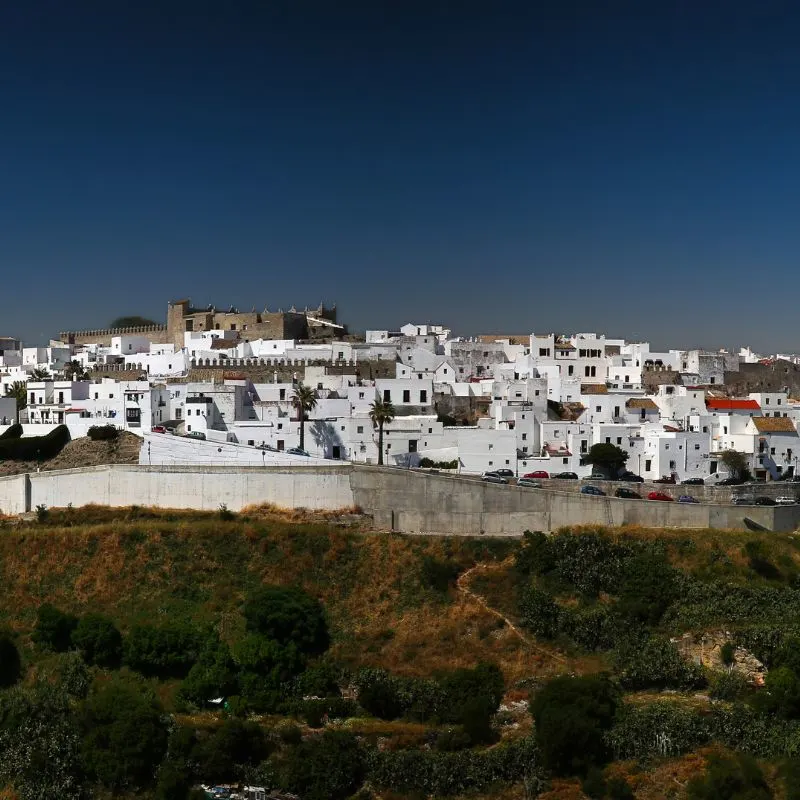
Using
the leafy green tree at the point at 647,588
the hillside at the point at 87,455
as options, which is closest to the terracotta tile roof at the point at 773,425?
the leafy green tree at the point at 647,588

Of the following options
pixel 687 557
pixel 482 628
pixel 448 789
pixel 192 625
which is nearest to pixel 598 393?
pixel 687 557

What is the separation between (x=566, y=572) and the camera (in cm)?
2667

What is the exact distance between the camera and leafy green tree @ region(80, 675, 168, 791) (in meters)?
20.1

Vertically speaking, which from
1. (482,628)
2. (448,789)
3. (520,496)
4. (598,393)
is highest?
(598,393)

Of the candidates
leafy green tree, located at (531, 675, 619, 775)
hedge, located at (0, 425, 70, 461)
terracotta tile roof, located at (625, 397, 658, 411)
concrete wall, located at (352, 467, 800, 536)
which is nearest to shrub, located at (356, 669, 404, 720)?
leafy green tree, located at (531, 675, 619, 775)

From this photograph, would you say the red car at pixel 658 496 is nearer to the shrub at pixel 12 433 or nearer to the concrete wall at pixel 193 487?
the concrete wall at pixel 193 487

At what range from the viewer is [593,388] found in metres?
42.9

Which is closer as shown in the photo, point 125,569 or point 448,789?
point 448,789

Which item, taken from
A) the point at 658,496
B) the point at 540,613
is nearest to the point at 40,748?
the point at 540,613

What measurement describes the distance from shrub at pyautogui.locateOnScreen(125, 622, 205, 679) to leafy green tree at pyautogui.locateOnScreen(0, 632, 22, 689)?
8.90ft

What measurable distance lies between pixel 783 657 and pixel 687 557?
5.11 meters

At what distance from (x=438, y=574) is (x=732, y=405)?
1885 centimetres

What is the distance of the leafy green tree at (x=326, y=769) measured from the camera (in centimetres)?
1967

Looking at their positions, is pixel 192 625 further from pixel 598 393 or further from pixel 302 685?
pixel 598 393
